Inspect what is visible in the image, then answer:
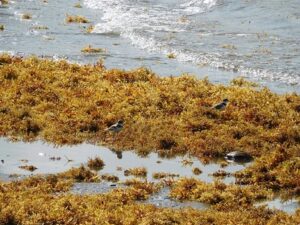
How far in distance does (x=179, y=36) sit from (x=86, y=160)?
79.2ft

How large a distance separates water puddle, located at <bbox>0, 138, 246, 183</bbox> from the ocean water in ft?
33.1

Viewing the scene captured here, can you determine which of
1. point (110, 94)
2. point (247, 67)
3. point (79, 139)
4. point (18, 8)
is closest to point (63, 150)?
point (79, 139)

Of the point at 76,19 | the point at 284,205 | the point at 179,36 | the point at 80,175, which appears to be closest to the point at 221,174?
the point at 284,205

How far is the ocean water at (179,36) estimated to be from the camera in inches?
1265

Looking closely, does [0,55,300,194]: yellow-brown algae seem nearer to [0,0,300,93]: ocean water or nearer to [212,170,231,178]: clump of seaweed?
[212,170,231,178]: clump of seaweed

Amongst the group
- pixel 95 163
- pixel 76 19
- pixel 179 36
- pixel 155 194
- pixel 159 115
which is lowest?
pixel 155 194

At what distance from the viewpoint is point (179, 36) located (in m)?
41.3

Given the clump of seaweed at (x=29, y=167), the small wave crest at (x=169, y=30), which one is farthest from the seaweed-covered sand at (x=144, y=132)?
the small wave crest at (x=169, y=30)

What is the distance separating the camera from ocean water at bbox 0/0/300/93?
32.1m

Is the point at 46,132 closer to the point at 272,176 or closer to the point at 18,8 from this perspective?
the point at 272,176

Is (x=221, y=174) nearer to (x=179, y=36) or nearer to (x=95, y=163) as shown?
(x=95, y=163)

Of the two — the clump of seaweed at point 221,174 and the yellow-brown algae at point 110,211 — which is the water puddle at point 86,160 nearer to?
the clump of seaweed at point 221,174

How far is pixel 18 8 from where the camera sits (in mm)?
54312

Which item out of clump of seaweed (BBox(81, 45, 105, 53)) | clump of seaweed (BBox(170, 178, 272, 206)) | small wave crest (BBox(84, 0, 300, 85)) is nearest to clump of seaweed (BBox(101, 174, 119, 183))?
clump of seaweed (BBox(170, 178, 272, 206))
